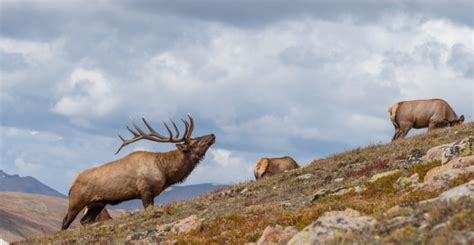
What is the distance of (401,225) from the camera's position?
9.60 m

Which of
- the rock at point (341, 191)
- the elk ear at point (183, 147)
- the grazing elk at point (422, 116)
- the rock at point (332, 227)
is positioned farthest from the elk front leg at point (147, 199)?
the grazing elk at point (422, 116)

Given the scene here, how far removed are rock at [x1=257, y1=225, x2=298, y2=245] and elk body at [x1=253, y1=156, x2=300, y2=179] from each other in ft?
64.4

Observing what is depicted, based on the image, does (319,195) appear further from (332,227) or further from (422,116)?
(422,116)

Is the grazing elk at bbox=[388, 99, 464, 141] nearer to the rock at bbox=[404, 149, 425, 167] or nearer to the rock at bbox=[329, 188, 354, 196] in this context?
the rock at bbox=[404, 149, 425, 167]

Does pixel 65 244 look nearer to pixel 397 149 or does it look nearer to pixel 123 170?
pixel 123 170

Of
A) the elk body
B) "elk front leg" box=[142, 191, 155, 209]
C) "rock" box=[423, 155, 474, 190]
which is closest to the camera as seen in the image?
"rock" box=[423, 155, 474, 190]

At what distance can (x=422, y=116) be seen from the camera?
33000mm

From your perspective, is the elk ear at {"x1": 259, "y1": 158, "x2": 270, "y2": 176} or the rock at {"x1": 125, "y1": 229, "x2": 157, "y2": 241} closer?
the rock at {"x1": 125, "y1": 229, "x2": 157, "y2": 241}

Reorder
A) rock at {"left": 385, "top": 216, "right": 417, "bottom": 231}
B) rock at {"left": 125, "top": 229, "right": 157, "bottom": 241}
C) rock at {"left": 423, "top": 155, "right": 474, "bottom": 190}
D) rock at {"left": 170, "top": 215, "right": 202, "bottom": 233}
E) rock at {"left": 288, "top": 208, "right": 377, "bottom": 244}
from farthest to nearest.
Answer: rock at {"left": 125, "top": 229, "right": 157, "bottom": 241} → rock at {"left": 170, "top": 215, "right": 202, "bottom": 233} → rock at {"left": 423, "top": 155, "right": 474, "bottom": 190} → rock at {"left": 288, "top": 208, "right": 377, "bottom": 244} → rock at {"left": 385, "top": 216, "right": 417, "bottom": 231}

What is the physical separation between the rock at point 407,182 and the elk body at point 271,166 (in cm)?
1654

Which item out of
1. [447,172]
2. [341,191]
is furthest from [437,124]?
[447,172]

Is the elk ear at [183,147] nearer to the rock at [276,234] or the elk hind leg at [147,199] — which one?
the elk hind leg at [147,199]

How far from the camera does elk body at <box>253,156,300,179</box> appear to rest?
105ft

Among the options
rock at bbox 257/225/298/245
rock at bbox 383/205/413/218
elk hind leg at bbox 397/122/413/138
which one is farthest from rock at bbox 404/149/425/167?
elk hind leg at bbox 397/122/413/138
